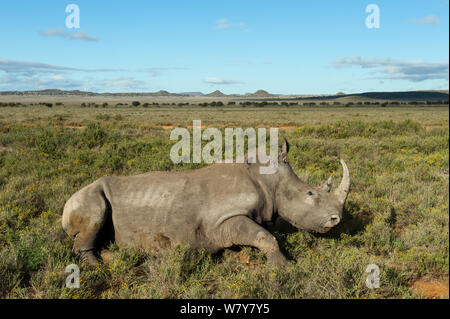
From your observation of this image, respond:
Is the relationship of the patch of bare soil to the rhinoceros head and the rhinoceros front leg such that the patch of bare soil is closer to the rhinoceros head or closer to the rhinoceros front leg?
the rhinoceros head

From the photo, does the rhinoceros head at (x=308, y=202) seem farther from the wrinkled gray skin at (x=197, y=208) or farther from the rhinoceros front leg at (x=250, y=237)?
the rhinoceros front leg at (x=250, y=237)

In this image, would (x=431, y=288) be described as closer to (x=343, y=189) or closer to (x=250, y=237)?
(x=343, y=189)

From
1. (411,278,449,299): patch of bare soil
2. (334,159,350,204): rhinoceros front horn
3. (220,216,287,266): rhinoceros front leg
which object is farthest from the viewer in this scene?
(334,159,350,204): rhinoceros front horn

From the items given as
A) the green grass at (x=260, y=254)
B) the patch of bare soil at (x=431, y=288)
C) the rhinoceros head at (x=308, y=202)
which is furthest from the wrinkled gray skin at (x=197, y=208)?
the patch of bare soil at (x=431, y=288)

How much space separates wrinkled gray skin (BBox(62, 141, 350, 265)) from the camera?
4191mm

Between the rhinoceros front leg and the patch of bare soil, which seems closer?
the patch of bare soil

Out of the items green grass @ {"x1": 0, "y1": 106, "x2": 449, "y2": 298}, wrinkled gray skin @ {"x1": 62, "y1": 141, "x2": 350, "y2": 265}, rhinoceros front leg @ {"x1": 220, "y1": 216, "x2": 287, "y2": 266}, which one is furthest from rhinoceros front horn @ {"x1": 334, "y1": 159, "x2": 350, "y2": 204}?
rhinoceros front leg @ {"x1": 220, "y1": 216, "x2": 287, "y2": 266}

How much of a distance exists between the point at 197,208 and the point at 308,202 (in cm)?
140

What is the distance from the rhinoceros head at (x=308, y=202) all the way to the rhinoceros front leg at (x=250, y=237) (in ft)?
1.87

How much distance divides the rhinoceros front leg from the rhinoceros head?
0.57 metres

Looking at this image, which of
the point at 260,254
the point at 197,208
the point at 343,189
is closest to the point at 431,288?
the point at 343,189
